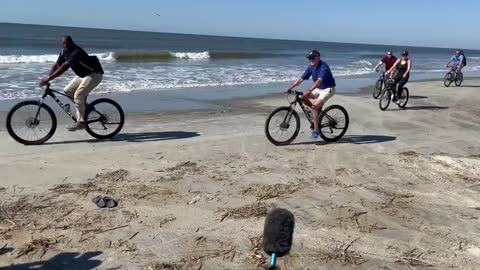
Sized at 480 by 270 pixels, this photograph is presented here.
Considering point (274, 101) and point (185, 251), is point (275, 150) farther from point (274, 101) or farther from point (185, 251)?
point (274, 101)

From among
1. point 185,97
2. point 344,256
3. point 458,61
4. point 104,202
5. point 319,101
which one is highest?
point 458,61

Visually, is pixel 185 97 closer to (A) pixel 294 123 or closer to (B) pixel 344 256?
(A) pixel 294 123

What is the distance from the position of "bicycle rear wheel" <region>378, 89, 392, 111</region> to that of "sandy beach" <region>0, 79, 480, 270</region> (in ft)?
12.8

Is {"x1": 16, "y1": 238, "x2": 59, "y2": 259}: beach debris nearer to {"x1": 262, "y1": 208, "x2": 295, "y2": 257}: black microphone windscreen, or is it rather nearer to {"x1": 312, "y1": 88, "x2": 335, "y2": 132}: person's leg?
{"x1": 262, "y1": 208, "x2": 295, "y2": 257}: black microphone windscreen

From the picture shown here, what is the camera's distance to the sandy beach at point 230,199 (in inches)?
184

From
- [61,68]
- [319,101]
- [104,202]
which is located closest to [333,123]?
[319,101]

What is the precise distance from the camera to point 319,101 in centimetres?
937

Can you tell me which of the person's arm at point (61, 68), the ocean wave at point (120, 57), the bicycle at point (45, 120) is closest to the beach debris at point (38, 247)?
the bicycle at point (45, 120)

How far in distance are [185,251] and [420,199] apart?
130 inches

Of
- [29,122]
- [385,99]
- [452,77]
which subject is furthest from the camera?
[452,77]

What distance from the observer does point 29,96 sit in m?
14.2

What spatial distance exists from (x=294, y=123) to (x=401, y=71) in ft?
23.7

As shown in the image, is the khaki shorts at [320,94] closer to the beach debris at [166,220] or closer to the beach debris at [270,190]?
the beach debris at [270,190]

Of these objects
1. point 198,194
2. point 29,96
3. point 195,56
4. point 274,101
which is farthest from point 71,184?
point 195,56
